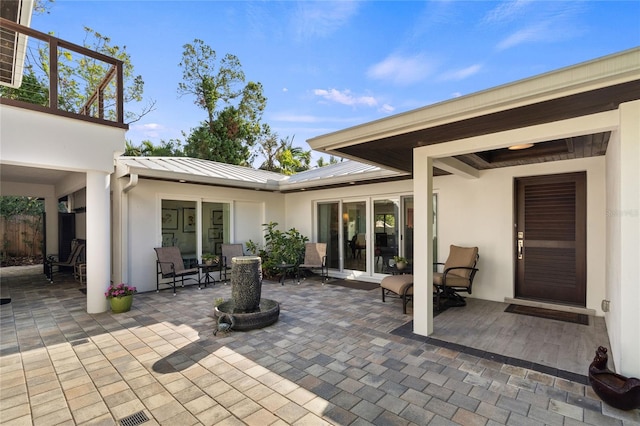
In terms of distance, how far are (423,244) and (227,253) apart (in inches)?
214

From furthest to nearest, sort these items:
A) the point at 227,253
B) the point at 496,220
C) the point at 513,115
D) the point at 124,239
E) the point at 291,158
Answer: the point at 291,158
the point at 227,253
the point at 124,239
the point at 496,220
the point at 513,115

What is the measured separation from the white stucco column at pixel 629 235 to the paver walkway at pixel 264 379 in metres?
0.48

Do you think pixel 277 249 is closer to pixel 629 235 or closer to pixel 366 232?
pixel 366 232

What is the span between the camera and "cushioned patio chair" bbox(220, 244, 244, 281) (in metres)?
7.73

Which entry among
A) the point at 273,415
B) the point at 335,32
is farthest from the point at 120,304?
the point at 335,32

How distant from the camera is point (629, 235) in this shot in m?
2.61

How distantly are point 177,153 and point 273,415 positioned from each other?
744 inches

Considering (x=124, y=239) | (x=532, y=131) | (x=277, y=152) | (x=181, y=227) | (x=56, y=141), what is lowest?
(x=124, y=239)

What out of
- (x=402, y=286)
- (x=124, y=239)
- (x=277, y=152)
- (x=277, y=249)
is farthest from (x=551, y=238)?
(x=277, y=152)

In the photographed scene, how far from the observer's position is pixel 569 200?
17.2ft

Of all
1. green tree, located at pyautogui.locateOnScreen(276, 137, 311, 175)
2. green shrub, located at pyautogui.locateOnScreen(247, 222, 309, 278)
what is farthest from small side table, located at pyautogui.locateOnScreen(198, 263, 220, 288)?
green tree, located at pyautogui.locateOnScreen(276, 137, 311, 175)

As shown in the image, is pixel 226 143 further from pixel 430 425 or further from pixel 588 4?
pixel 430 425

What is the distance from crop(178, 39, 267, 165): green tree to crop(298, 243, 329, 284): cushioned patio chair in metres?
11.5

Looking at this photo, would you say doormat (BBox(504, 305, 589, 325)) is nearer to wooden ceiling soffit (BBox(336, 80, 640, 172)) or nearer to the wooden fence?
wooden ceiling soffit (BBox(336, 80, 640, 172))
